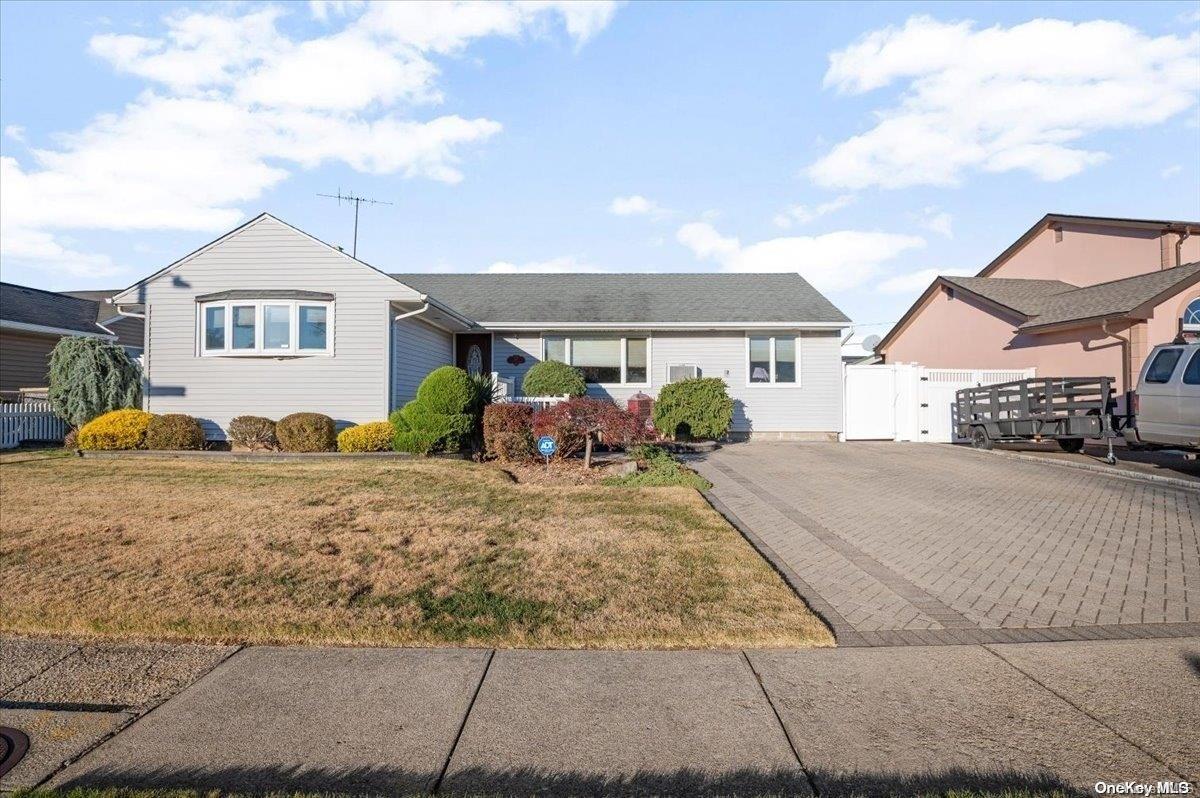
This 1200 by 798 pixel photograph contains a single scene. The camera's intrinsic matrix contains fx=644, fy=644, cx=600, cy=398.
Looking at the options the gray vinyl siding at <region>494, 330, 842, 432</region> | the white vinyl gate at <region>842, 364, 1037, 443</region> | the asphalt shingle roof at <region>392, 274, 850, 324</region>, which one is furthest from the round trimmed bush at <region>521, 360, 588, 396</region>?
the white vinyl gate at <region>842, 364, 1037, 443</region>

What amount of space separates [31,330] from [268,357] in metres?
12.3

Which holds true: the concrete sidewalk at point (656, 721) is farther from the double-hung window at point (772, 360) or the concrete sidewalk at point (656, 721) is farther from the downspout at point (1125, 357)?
the downspout at point (1125, 357)

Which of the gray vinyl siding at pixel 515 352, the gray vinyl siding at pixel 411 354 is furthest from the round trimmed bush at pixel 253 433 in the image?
the gray vinyl siding at pixel 515 352

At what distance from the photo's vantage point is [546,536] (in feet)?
23.0

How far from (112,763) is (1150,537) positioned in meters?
9.38

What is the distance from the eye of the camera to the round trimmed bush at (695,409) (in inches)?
613

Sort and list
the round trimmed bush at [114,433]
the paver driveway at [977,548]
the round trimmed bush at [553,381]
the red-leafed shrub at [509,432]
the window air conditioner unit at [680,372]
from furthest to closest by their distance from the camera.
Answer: the window air conditioner unit at [680,372]
the round trimmed bush at [553,381]
the round trimmed bush at [114,433]
the red-leafed shrub at [509,432]
the paver driveway at [977,548]

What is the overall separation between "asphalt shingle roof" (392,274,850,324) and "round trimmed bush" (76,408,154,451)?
8395 millimetres

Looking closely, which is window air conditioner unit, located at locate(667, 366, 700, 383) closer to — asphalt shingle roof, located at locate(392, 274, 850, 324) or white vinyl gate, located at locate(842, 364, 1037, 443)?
asphalt shingle roof, located at locate(392, 274, 850, 324)

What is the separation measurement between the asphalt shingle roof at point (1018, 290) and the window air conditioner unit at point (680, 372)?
10.2 meters

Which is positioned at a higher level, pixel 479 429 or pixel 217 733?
pixel 479 429

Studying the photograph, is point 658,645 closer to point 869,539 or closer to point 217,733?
point 217,733

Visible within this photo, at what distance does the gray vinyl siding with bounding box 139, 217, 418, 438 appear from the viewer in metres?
14.7

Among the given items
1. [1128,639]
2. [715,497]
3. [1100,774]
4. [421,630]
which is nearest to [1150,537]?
[1128,639]
